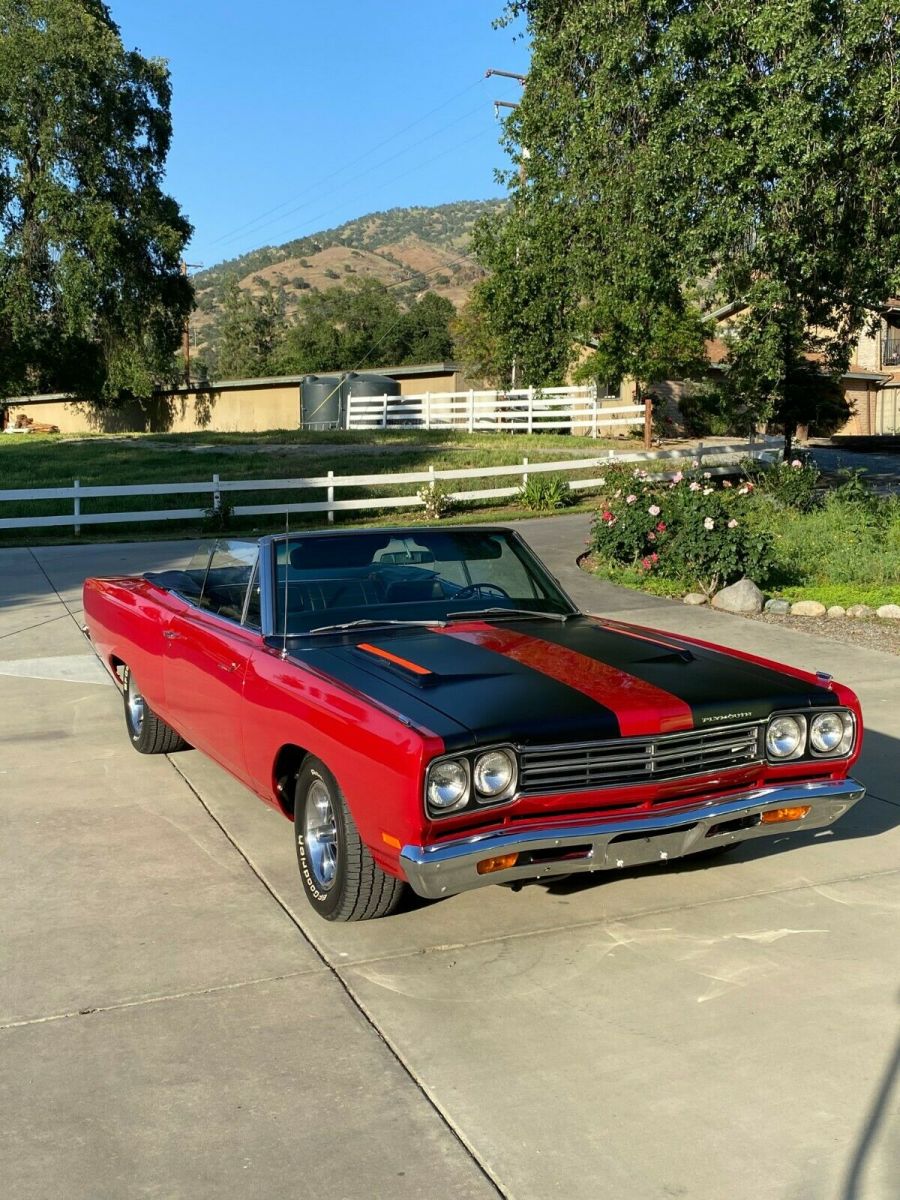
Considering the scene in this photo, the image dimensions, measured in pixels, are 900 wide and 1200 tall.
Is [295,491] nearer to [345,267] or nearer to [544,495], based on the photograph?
[544,495]

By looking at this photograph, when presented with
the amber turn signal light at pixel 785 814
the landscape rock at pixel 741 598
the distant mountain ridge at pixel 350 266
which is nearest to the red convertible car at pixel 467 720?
the amber turn signal light at pixel 785 814

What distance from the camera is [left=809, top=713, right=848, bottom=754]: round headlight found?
16.3 ft

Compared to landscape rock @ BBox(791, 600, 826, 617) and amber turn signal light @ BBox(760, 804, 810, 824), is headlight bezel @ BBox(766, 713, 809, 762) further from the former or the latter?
landscape rock @ BBox(791, 600, 826, 617)

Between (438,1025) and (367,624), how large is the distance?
1.99m

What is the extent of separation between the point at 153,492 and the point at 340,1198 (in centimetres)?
1817

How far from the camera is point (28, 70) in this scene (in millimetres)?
39625

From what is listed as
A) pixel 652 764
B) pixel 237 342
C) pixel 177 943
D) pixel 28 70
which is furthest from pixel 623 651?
pixel 237 342

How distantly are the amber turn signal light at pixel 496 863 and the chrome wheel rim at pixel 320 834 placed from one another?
81cm

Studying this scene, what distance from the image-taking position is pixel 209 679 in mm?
5840

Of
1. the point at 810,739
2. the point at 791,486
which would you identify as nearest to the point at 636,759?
the point at 810,739

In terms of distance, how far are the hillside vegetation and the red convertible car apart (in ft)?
389

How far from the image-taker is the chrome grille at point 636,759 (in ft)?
14.4

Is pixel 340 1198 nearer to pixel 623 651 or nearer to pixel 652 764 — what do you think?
pixel 652 764

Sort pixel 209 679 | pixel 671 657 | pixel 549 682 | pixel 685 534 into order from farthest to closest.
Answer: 1. pixel 685 534
2. pixel 209 679
3. pixel 671 657
4. pixel 549 682
